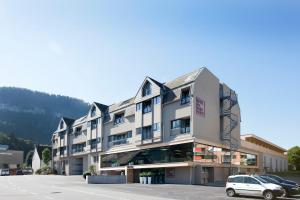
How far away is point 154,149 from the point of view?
50.5 metres

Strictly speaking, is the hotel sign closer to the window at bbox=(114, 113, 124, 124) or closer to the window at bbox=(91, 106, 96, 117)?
the window at bbox=(114, 113, 124, 124)

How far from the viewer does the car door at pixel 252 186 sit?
2650cm

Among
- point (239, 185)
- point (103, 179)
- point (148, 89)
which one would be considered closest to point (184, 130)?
point (148, 89)

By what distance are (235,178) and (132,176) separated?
2552cm

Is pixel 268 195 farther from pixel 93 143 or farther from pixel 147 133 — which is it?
pixel 93 143

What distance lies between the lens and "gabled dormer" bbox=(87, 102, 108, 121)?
223 feet

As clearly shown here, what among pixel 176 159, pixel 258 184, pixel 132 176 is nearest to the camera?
pixel 258 184

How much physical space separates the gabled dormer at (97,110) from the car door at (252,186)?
4266 centimetres

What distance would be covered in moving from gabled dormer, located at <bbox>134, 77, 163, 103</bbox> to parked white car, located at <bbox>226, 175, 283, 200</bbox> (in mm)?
23326

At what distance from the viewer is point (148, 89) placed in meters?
52.7

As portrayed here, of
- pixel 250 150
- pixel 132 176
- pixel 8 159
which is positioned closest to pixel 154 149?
pixel 132 176

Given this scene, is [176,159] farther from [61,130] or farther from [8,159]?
[8,159]

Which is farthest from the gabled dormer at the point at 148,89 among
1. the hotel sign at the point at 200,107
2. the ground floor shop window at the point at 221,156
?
the ground floor shop window at the point at 221,156

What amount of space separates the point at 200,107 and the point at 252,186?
20.1 meters
